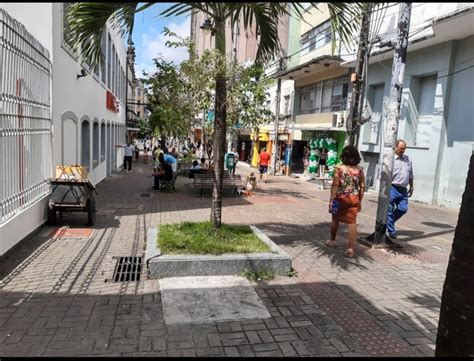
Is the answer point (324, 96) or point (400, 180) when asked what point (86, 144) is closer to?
point (400, 180)

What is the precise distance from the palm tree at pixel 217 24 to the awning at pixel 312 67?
36.5 ft

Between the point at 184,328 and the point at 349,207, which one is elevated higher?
the point at 349,207

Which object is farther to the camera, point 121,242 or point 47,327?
point 121,242

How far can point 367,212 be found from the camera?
1070 cm

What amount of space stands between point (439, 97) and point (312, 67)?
310 inches

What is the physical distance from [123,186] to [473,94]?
11.7 meters

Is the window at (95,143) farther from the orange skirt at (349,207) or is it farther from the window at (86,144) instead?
the orange skirt at (349,207)

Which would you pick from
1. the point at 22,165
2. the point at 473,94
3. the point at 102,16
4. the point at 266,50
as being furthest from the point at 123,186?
the point at 473,94

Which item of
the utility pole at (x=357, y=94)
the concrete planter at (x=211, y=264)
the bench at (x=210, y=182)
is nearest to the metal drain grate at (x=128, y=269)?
the concrete planter at (x=211, y=264)

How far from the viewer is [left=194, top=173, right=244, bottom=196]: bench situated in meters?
12.4

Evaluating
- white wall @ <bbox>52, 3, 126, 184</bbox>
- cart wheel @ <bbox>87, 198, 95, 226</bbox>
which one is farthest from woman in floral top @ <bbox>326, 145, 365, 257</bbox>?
white wall @ <bbox>52, 3, 126, 184</bbox>

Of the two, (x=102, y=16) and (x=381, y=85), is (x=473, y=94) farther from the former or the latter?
(x=102, y=16)

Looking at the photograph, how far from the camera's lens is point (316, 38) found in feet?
67.9

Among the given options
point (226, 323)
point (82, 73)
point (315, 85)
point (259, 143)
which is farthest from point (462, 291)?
point (259, 143)
